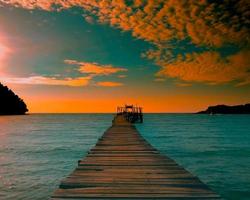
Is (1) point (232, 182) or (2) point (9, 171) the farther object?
(2) point (9, 171)

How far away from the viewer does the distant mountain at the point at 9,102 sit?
532 ft

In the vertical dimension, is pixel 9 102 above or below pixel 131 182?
above

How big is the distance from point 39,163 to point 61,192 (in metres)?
15.4

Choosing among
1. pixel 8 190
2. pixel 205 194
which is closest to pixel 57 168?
pixel 8 190

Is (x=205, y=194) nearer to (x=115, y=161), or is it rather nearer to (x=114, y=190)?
(x=114, y=190)

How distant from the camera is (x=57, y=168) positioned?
19797 mm

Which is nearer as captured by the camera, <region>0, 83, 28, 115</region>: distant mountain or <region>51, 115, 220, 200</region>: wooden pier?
<region>51, 115, 220, 200</region>: wooden pier

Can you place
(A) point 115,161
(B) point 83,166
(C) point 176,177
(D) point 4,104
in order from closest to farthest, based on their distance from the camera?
1. (C) point 176,177
2. (B) point 83,166
3. (A) point 115,161
4. (D) point 4,104

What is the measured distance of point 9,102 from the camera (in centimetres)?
17512

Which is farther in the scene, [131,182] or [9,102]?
[9,102]

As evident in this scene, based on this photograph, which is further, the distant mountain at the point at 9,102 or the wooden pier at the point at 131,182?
the distant mountain at the point at 9,102

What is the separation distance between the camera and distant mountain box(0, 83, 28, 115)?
162075mm

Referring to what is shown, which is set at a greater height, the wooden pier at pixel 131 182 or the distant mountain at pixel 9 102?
the distant mountain at pixel 9 102

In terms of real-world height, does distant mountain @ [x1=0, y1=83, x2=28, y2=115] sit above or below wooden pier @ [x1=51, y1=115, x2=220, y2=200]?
above
